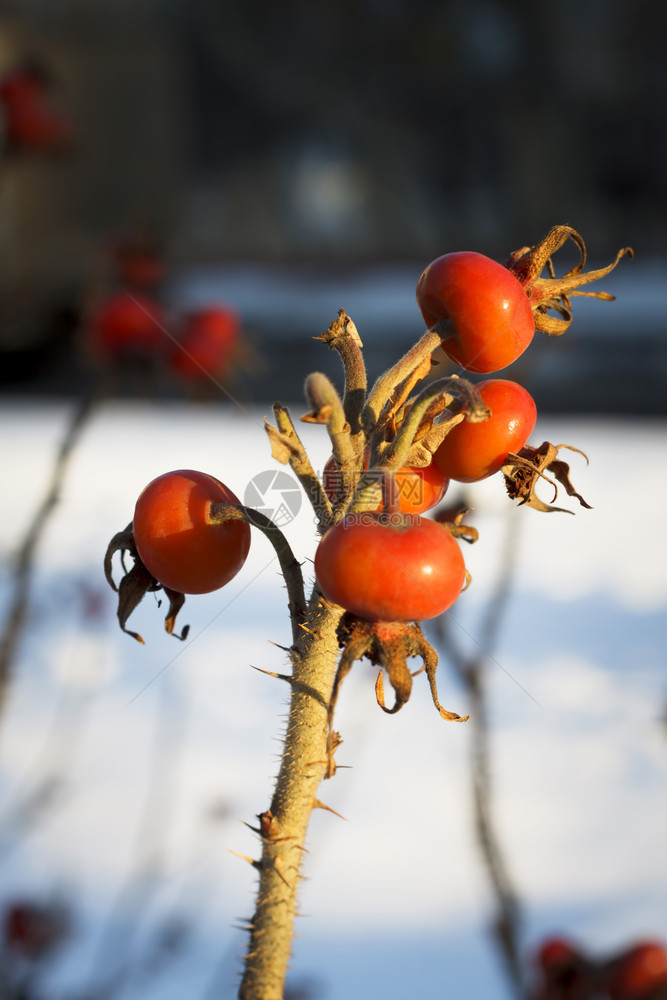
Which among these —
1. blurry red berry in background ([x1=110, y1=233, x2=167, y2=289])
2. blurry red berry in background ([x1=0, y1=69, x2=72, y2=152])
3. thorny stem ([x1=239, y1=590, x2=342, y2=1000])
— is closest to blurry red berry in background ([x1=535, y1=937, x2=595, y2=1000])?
thorny stem ([x1=239, y1=590, x2=342, y2=1000])

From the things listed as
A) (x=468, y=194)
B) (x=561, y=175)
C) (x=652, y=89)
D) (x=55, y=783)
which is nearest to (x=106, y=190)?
(x=468, y=194)

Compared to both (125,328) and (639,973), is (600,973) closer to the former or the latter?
(639,973)

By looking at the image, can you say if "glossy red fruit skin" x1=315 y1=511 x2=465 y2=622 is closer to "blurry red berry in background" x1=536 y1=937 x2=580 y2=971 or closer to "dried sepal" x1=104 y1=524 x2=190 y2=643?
"dried sepal" x1=104 y1=524 x2=190 y2=643

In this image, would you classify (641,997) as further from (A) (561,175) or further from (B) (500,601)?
(A) (561,175)

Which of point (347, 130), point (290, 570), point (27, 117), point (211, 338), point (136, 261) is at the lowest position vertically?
point (290, 570)

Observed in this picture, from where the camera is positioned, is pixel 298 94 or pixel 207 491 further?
pixel 298 94

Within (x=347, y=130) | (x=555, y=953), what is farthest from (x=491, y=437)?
(x=347, y=130)
